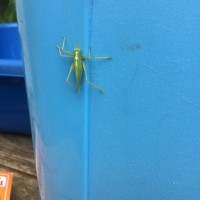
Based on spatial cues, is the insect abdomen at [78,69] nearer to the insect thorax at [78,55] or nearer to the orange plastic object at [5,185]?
the insect thorax at [78,55]

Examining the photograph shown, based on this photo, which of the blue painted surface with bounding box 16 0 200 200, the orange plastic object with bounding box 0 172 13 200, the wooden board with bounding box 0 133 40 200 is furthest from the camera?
the wooden board with bounding box 0 133 40 200

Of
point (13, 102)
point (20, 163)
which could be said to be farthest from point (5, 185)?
point (13, 102)

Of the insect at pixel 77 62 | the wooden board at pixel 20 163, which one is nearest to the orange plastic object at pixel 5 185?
the wooden board at pixel 20 163

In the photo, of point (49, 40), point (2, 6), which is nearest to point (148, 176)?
point (49, 40)

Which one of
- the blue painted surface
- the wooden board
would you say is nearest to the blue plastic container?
the wooden board

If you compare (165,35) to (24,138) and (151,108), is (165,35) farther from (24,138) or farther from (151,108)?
(24,138)

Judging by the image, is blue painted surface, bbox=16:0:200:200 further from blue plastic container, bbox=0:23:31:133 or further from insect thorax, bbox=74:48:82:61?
blue plastic container, bbox=0:23:31:133
